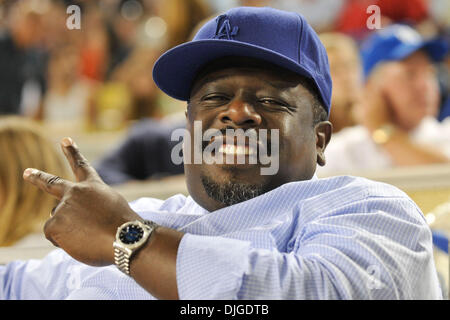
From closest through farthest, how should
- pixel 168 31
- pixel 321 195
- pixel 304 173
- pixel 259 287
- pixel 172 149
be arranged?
pixel 259 287, pixel 321 195, pixel 304 173, pixel 172 149, pixel 168 31

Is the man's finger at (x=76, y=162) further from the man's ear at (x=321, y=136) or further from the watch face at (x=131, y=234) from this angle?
the man's ear at (x=321, y=136)

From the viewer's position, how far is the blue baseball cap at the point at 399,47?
8.64ft

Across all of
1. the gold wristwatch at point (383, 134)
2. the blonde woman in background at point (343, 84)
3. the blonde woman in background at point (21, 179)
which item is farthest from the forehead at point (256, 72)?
the blonde woman in background at point (343, 84)

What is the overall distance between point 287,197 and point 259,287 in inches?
9.7

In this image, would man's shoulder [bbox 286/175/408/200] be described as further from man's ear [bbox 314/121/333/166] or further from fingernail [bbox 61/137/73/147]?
fingernail [bbox 61/137/73/147]

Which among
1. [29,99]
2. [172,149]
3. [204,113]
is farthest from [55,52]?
[204,113]

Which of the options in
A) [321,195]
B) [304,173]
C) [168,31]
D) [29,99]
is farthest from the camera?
[29,99]

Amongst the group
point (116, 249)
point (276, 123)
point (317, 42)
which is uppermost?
point (317, 42)

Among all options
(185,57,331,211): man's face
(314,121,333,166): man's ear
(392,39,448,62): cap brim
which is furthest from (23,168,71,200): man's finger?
(392,39,448,62): cap brim

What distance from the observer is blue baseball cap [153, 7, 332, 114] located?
1.12 meters

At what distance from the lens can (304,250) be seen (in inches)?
38.1

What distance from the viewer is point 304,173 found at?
118 centimetres

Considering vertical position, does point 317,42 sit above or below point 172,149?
above
